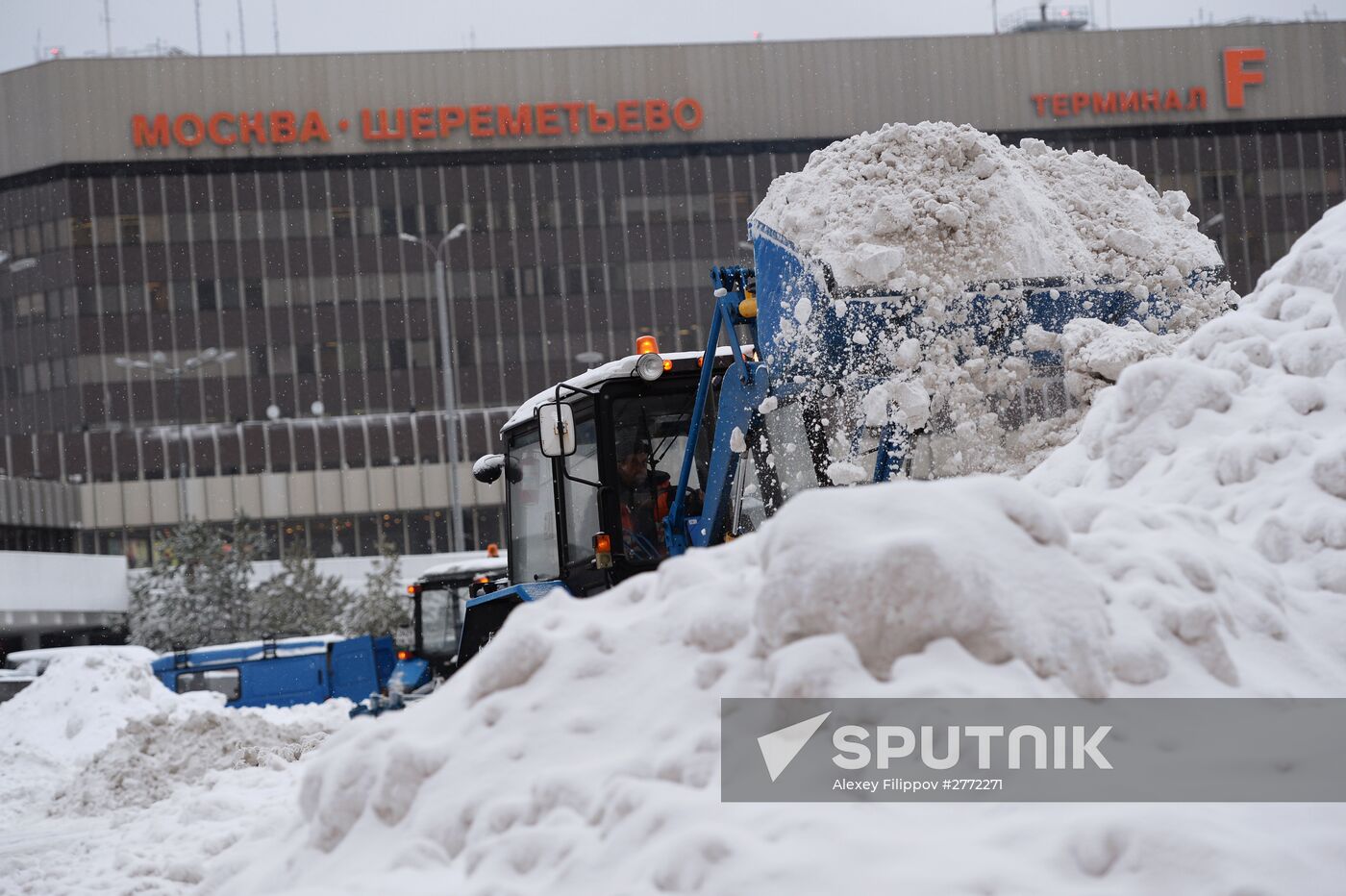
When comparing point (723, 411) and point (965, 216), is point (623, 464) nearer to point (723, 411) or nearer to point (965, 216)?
point (723, 411)

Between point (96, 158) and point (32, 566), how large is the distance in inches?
814

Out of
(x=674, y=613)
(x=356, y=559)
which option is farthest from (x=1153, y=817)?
(x=356, y=559)

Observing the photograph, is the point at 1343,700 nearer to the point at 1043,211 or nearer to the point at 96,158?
the point at 1043,211

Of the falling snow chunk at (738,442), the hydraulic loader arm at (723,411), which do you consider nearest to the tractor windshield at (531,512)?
the hydraulic loader arm at (723,411)

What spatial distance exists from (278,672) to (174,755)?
6.93m

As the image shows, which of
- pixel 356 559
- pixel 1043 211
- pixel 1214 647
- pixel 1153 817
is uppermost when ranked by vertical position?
pixel 1043 211

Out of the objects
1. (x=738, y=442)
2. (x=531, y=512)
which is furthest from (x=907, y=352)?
(x=531, y=512)

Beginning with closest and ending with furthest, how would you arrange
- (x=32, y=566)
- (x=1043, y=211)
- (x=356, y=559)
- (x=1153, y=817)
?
(x=1153, y=817) < (x=1043, y=211) < (x=32, y=566) < (x=356, y=559)

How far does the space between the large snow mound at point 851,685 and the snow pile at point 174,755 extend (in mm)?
6400

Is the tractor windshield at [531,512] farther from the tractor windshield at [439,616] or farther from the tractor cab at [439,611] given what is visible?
the tractor windshield at [439,616]

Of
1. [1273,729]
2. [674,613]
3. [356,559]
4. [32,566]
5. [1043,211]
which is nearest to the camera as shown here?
[1273,729]

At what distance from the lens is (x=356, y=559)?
43.5 meters

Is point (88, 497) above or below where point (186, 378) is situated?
below

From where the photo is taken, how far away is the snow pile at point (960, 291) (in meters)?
7.15
